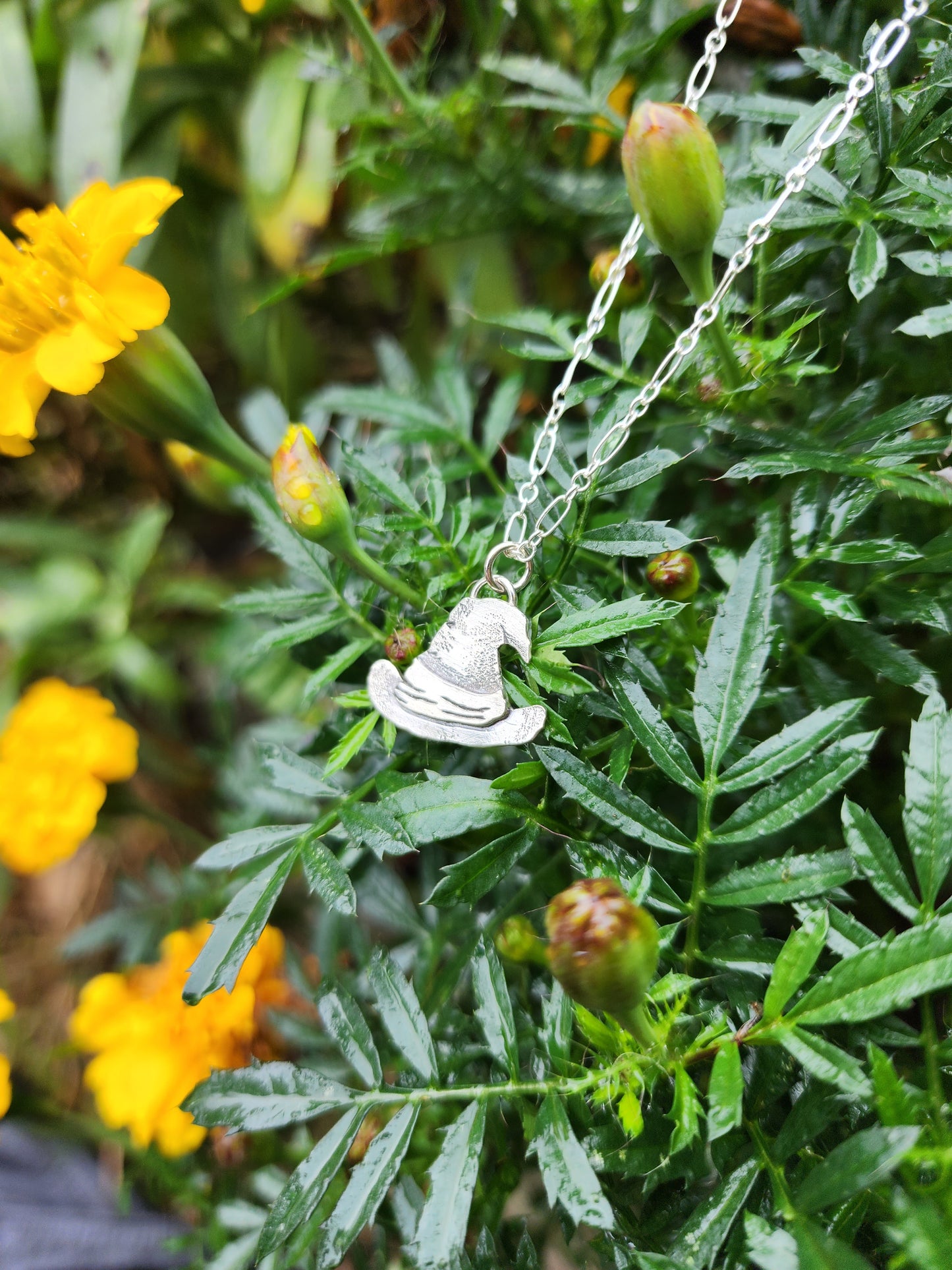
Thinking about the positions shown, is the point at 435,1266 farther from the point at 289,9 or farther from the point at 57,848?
the point at 289,9

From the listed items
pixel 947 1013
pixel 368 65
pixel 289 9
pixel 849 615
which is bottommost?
→ pixel 947 1013

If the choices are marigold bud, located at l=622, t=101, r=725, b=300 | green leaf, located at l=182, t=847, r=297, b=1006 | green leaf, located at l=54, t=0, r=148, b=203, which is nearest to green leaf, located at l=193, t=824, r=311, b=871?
green leaf, located at l=182, t=847, r=297, b=1006

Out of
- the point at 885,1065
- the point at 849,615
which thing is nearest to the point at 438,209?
the point at 849,615

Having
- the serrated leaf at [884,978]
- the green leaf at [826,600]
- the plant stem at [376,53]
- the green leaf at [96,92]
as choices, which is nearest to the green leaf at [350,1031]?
the serrated leaf at [884,978]

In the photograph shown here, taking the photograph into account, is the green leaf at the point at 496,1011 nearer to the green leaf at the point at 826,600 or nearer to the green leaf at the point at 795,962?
the green leaf at the point at 795,962

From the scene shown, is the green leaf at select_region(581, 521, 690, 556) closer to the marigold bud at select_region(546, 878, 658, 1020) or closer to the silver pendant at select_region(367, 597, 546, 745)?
the silver pendant at select_region(367, 597, 546, 745)
